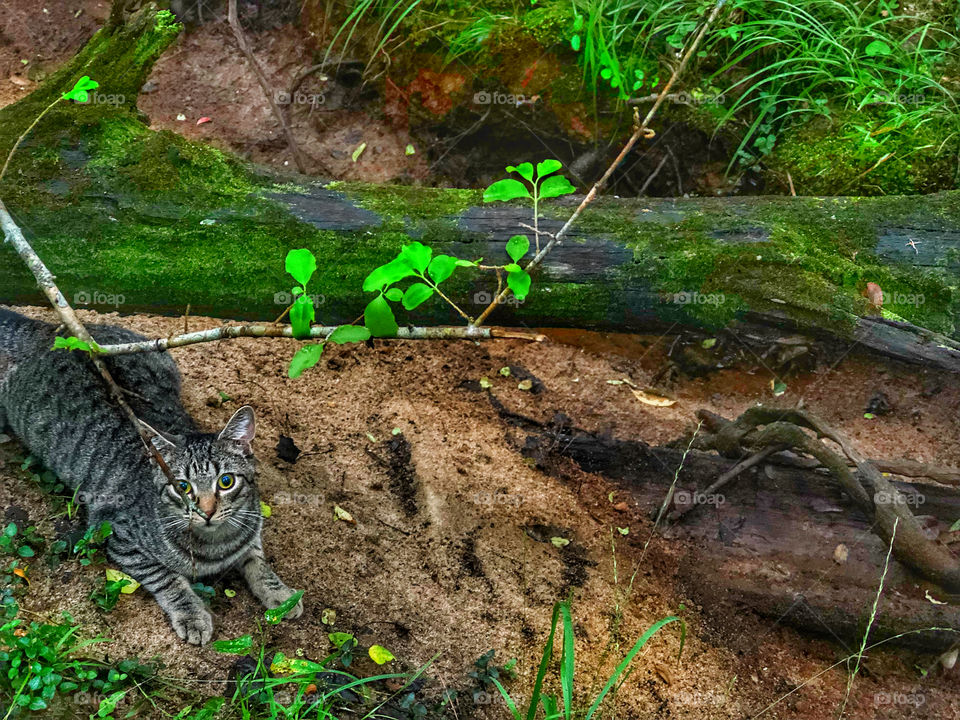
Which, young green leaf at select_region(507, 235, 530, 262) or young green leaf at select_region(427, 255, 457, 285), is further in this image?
young green leaf at select_region(507, 235, 530, 262)

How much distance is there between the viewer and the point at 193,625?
2771 mm

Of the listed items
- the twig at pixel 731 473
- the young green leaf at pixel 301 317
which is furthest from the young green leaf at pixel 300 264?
the twig at pixel 731 473

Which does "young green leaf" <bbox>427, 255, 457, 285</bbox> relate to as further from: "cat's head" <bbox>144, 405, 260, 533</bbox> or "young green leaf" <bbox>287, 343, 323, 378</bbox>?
"cat's head" <bbox>144, 405, 260, 533</bbox>

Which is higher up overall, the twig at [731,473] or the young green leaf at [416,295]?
the young green leaf at [416,295]

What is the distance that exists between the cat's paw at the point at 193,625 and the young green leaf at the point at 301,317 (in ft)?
3.79

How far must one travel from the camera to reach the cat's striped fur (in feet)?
9.61

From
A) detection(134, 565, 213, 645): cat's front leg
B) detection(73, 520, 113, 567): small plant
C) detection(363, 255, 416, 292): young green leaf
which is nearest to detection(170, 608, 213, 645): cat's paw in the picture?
detection(134, 565, 213, 645): cat's front leg

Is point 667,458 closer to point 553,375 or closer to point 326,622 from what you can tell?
point 553,375

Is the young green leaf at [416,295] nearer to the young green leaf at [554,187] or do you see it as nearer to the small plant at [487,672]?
the young green leaf at [554,187]

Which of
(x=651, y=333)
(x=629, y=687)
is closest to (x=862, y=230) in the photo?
(x=651, y=333)

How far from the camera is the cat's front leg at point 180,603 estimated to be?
276 centimetres

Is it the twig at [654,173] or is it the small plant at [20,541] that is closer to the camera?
the small plant at [20,541]

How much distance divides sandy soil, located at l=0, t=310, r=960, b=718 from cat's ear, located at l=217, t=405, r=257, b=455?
411 millimetres

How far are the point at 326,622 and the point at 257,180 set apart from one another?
8.07ft
